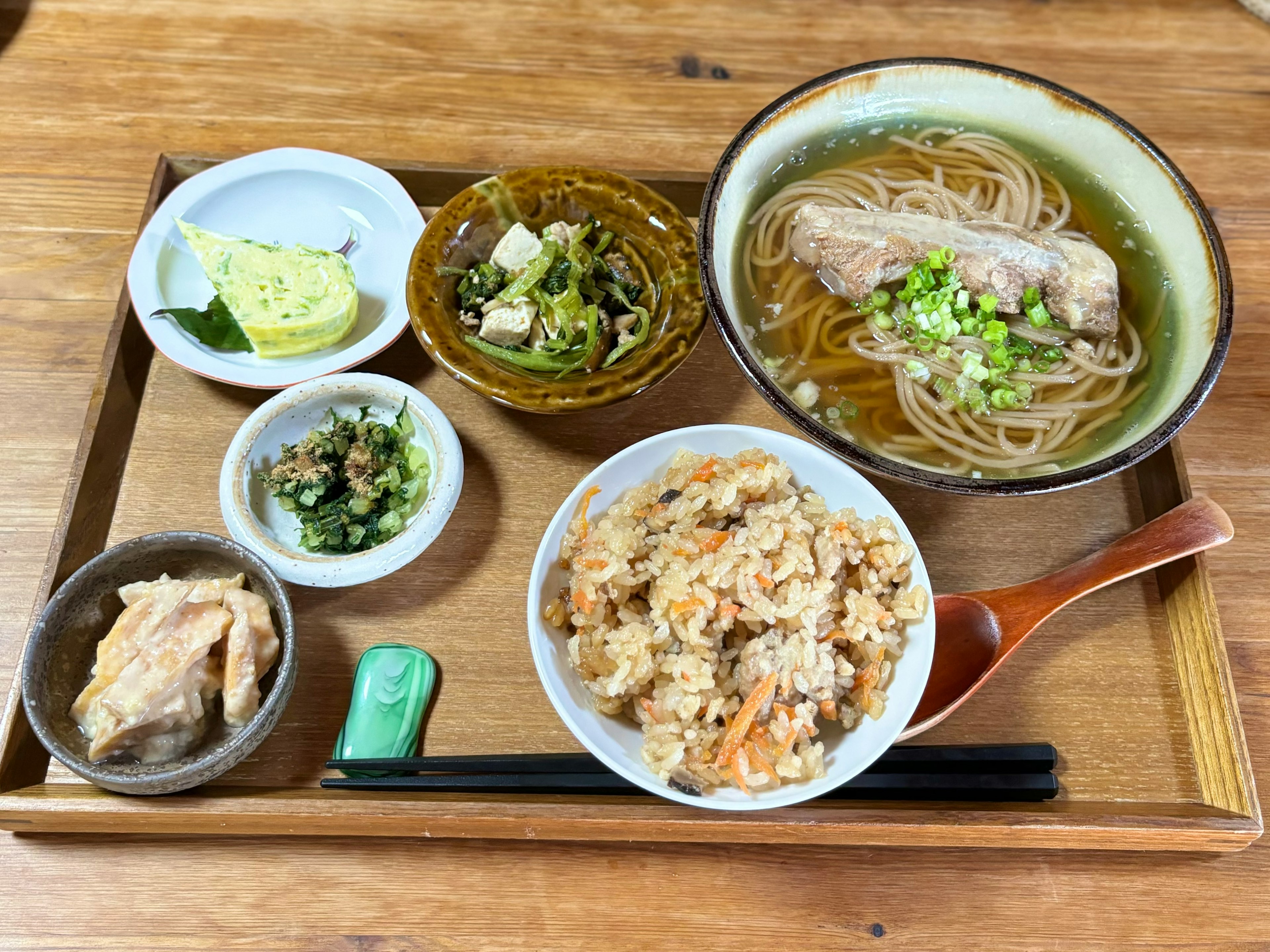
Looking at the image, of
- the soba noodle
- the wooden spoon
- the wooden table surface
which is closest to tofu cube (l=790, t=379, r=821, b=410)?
the soba noodle

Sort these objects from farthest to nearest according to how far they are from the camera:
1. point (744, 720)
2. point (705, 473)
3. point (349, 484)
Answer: point (349, 484)
point (705, 473)
point (744, 720)

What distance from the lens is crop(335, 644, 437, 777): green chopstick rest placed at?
1592 mm

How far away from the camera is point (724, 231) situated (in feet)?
6.08

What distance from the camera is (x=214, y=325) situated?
1.94 m

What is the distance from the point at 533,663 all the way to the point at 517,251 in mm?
954

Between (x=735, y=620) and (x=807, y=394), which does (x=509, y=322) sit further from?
(x=735, y=620)

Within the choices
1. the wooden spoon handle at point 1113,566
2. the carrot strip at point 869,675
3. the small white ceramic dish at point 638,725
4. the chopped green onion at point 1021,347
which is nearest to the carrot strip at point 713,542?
the small white ceramic dish at point 638,725

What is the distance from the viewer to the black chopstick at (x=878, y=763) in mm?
1553

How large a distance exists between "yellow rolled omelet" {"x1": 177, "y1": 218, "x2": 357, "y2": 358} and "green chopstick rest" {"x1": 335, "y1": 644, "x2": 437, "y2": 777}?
2.47 feet

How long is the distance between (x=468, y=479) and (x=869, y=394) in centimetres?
95

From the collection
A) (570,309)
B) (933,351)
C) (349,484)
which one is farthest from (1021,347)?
(349,484)

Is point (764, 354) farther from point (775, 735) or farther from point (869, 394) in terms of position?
point (775, 735)

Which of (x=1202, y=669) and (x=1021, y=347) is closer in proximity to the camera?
(x=1202, y=669)

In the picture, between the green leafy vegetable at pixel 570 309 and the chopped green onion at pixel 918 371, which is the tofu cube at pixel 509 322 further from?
the chopped green onion at pixel 918 371
